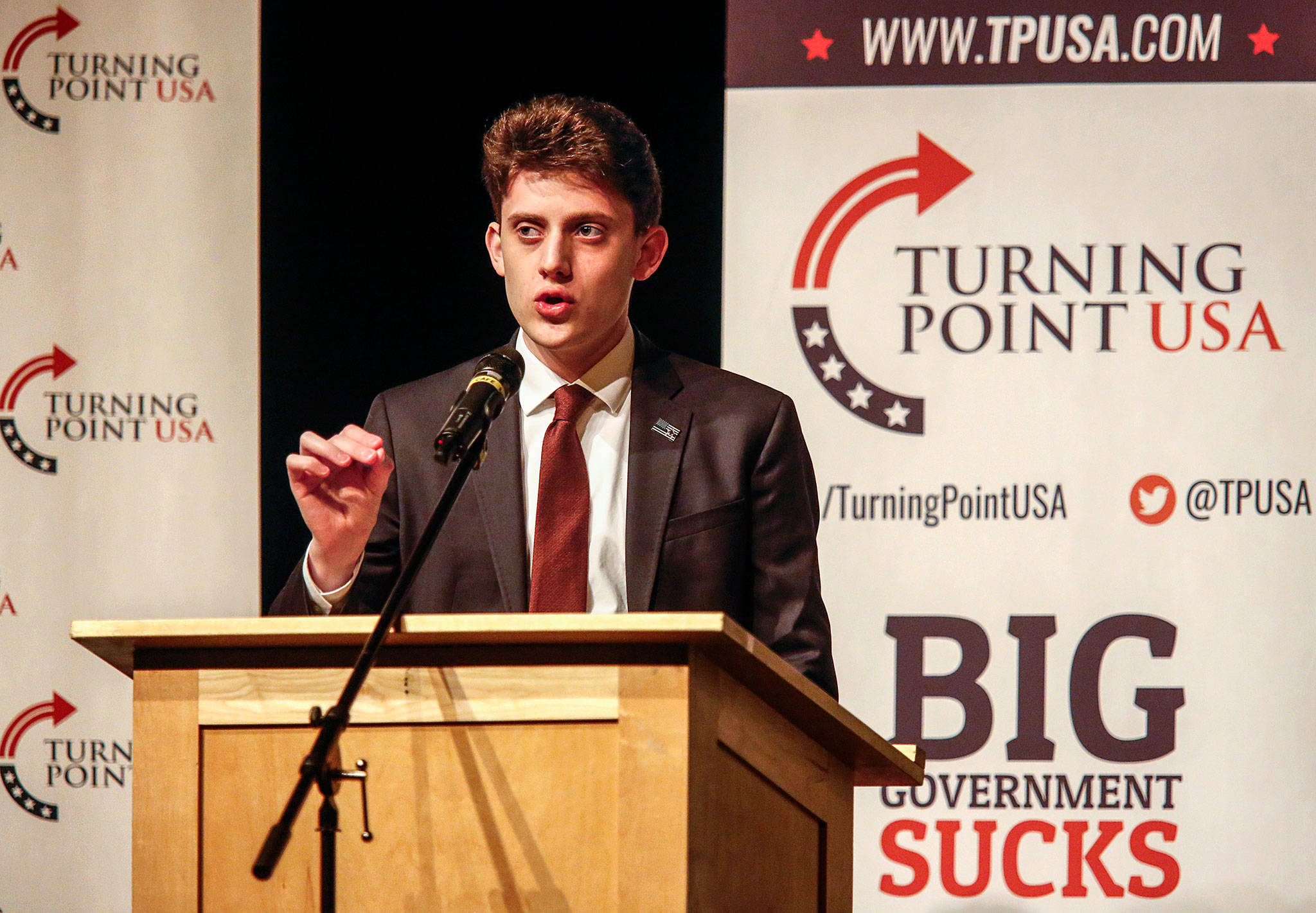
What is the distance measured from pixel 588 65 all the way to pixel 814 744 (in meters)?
2.56

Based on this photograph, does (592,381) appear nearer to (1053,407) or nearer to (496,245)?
(496,245)

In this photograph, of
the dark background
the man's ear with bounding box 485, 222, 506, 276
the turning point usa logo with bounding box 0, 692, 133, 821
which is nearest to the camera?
the man's ear with bounding box 485, 222, 506, 276

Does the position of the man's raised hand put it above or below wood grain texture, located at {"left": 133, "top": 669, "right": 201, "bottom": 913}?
above

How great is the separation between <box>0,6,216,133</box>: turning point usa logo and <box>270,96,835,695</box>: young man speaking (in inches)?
64.9

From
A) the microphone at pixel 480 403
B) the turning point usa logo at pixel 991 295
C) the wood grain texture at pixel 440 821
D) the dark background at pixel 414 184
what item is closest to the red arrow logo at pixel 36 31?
→ the dark background at pixel 414 184

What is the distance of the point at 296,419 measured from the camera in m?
3.89

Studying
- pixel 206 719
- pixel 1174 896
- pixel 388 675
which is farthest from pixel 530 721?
pixel 1174 896

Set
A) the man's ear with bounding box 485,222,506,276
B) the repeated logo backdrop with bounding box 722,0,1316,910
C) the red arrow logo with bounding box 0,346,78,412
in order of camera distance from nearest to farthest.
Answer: the man's ear with bounding box 485,222,506,276, the repeated logo backdrop with bounding box 722,0,1316,910, the red arrow logo with bounding box 0,346,78,412

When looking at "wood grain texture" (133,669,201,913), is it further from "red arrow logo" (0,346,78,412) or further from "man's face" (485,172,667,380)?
"red arrow logo" (0,346,78,412)

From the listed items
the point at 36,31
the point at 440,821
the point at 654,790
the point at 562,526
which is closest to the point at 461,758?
the point at 440,821

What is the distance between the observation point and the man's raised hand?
1.76 m

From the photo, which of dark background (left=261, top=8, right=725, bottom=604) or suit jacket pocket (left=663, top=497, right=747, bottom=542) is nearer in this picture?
suit jacket pocket (left=663, top=497, right=747, bottom=542)

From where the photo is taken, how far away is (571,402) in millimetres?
2451

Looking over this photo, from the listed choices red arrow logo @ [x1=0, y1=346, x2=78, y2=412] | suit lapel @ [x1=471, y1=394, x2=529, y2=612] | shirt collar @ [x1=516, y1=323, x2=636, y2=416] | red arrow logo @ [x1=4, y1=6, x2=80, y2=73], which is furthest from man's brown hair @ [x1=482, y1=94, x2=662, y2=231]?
red arrow logo @ [x1=4, y1=6, x2=80, y2=73]
